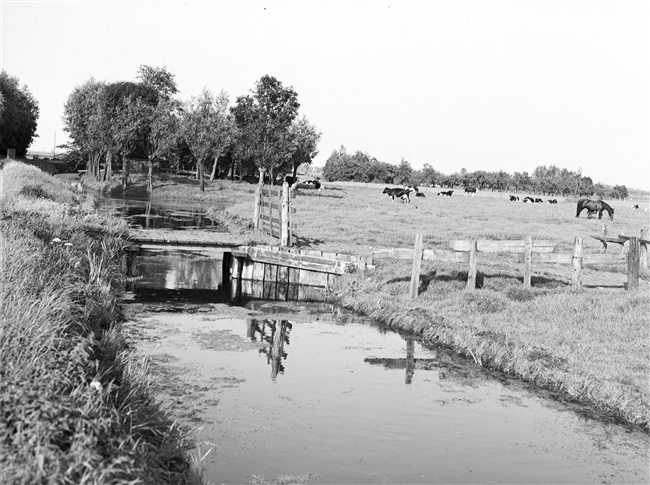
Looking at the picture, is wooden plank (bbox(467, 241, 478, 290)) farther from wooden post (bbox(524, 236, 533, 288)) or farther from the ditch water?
the ditch water

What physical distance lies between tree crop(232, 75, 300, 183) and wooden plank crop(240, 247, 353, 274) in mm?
46785

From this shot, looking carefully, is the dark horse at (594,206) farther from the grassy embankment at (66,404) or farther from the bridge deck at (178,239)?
the grassy embankment at (66,404)

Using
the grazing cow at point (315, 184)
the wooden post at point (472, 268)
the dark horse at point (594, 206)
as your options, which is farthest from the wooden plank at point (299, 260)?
the grazing cow at point (315, 184)

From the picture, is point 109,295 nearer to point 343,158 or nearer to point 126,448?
point 126,448

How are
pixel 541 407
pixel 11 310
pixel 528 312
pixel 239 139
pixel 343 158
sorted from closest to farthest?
pixel 11 310, pixel 541 407, pixel 528 312, pixel 239 139, pixel 343 158

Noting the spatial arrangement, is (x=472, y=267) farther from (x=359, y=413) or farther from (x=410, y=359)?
(x=359, y=413)

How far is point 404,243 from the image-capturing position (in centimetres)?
2886

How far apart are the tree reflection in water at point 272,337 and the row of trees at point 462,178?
11327cm

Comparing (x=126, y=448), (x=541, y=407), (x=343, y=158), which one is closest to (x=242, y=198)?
(x=541, y=407)

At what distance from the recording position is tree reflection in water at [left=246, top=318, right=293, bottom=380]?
45.9ft

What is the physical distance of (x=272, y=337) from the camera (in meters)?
16.4

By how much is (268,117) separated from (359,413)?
61153 millimetres

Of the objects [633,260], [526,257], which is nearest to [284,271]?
[526,257]

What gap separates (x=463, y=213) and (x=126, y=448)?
42431 mm
